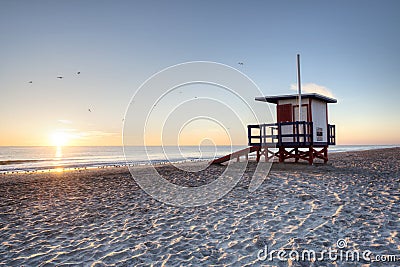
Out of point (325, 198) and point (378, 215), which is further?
point (325, 198)

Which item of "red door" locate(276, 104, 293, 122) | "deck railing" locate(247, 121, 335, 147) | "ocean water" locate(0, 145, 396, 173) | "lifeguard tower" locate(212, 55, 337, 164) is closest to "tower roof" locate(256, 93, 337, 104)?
"lifeguard tower" locate(212, 55, 337, 164)

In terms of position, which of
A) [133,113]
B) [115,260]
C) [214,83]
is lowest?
[115,260]

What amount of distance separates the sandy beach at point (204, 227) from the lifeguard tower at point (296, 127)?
24.3 feet

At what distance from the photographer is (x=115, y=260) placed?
17.7ft

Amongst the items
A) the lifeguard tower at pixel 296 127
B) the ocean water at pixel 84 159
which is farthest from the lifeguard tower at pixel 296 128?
the ocean water at pixel 84 159

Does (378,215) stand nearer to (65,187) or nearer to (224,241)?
(224,241)

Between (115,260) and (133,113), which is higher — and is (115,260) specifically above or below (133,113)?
below

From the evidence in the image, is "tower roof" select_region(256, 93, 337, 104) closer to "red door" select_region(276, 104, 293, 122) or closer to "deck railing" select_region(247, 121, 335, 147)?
"red door" select_region(276, 104, 293, 122)

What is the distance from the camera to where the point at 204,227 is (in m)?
7.09

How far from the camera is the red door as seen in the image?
63.8ft

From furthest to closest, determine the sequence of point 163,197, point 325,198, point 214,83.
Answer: point 214,83 < point 163,197 < point 325,198

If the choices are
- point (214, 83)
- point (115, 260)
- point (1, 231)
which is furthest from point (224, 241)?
point (214, 83)

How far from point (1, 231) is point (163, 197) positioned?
483 cm

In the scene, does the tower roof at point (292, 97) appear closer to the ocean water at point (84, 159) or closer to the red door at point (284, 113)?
the red door at point (284, 113)
